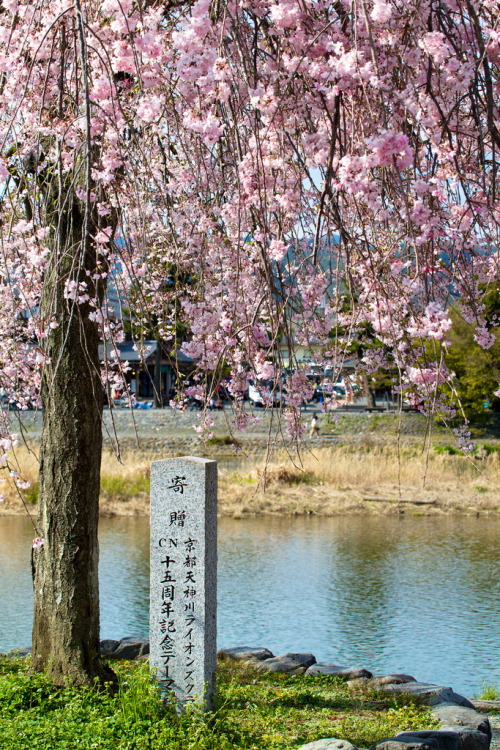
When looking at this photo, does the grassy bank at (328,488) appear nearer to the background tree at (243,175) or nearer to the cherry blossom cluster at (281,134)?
the background tree at (243,175)

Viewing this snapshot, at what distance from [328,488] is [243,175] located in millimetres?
10191

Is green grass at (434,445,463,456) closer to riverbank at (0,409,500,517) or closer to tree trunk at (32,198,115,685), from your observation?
riverbank at (0,409,500,517)

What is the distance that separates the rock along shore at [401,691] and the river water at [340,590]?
68cm

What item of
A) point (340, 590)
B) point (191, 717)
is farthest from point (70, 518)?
point (340, 590)

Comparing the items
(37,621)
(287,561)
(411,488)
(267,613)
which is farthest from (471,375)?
(37,621)

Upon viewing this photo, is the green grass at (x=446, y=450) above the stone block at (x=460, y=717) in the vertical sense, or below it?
above

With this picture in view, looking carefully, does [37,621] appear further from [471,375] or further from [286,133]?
[471,375]

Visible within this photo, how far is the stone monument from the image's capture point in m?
3.18

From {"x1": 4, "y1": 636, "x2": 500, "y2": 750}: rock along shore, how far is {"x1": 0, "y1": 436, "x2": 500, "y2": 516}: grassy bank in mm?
5695

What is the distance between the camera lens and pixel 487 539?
30.8 ft

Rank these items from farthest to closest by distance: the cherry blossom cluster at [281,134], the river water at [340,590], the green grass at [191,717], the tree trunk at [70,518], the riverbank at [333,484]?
the riverbank at [333,484], the river water at [340,590], the tree trunk at [70,518], the green grass at [191,717], the cherry blossom cluster at [281,134]

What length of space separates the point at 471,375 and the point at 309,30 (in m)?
16.1

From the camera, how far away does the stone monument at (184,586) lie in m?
3.18

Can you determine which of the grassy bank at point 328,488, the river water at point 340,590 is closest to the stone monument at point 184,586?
the river water at point 340,590
